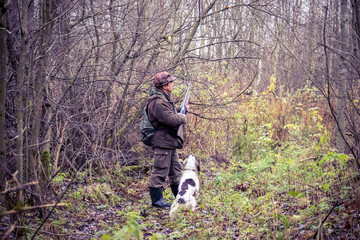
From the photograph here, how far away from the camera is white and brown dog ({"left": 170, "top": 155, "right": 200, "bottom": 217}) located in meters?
5.31

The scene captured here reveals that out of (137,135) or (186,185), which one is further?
(137,135)

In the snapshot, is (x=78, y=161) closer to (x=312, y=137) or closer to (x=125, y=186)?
(x=125, y=186)

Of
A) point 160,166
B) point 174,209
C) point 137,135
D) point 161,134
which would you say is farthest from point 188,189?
point 137,135

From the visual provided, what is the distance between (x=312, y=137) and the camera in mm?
8891

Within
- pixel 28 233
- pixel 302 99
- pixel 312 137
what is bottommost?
pixel 28 233

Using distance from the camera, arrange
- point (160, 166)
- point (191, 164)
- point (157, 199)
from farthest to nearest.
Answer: point (191, 164)
point (157, 199)
point (160, 166)

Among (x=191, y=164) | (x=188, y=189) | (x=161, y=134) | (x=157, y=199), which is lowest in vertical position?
(x=157, y=199)

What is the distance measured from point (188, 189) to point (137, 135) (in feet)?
9.42

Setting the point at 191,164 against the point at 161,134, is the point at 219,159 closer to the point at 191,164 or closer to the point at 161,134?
the point at 191,164

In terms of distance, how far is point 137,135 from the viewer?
316 inches

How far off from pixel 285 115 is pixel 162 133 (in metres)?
5.81

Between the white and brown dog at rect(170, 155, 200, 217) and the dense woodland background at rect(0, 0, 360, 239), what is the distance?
0.24 metres

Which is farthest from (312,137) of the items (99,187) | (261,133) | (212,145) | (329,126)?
(99,187)

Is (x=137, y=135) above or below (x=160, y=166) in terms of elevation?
above
